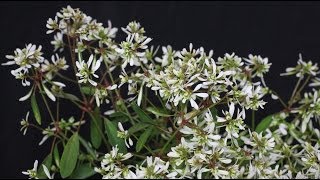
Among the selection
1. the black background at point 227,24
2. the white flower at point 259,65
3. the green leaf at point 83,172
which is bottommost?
the green leaf at point 83,172

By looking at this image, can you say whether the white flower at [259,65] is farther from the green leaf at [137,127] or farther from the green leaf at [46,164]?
the green leaf at [46,164]

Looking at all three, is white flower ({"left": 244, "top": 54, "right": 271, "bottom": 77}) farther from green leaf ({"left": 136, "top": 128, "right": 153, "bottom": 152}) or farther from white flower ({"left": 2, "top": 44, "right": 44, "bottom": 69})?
white flower ({"left": 2, "top": 44, "right": 44, "bottom": 69})

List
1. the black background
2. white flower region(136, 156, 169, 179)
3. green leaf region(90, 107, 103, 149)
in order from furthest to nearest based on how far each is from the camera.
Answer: the black background, green leaf region(90, 107, 103, 149), white flower region(136, 156, 169, 179)

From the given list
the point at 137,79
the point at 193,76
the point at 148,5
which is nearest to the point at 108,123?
the point at 137,79

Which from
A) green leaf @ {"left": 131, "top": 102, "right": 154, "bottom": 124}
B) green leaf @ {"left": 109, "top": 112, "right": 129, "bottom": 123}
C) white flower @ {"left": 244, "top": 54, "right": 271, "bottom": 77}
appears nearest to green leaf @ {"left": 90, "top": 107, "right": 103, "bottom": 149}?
green leaf @ {"left": 109, "top": 112, "right": 129, "bottom": 123}

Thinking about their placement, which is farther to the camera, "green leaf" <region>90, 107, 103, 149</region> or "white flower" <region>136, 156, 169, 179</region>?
"green leaf" <region>90, 107, 103, 149</region>

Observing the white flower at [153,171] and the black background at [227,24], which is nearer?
the white flower at [153,171]

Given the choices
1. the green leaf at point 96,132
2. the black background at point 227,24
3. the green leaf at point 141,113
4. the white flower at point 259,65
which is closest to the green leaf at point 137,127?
the green leaf at point 141,113

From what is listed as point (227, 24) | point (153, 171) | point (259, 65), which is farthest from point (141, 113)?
point (227, 24)

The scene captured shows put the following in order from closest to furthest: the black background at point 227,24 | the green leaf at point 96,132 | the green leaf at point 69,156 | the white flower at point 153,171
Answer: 1. the white flower at point 153,171
2. the green leaf at point 69,156
3. the green leaf at point 96,132
4. the black background at point 227,24
